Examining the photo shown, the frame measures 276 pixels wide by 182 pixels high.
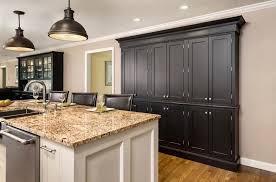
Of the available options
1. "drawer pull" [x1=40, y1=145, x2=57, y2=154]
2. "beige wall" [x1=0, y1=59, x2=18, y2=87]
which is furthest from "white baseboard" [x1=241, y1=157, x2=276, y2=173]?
"beige wall" [x1=0, y1=59, x2=18, y2=87]

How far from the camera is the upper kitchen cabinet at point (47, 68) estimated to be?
19.1 ft

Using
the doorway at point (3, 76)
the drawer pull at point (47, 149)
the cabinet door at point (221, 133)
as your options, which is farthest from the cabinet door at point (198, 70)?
the doorway at point (3, 76)

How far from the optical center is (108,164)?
1461mm

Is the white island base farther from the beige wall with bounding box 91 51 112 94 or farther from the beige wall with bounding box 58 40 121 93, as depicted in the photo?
the beige wall with bounding box 91 51 112 94

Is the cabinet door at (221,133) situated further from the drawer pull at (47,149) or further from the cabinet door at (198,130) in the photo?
the drawer pull at (47,149)

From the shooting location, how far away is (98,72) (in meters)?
6.30

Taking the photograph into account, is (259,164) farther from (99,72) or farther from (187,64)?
(99,72)

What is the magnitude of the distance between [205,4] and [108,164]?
2.59 meters

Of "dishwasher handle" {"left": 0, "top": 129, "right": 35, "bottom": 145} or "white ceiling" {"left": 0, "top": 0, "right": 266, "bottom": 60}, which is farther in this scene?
"white ceiling" {"left": 0, "top": 0, "right": 266, "bottom": 60}

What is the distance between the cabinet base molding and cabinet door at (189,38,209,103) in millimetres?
881

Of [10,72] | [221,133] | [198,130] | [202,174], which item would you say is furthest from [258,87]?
[10,72]

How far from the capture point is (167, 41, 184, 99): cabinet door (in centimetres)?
324

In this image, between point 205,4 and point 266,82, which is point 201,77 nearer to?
point 266,82

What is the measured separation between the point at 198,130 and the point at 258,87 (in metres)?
1.08
